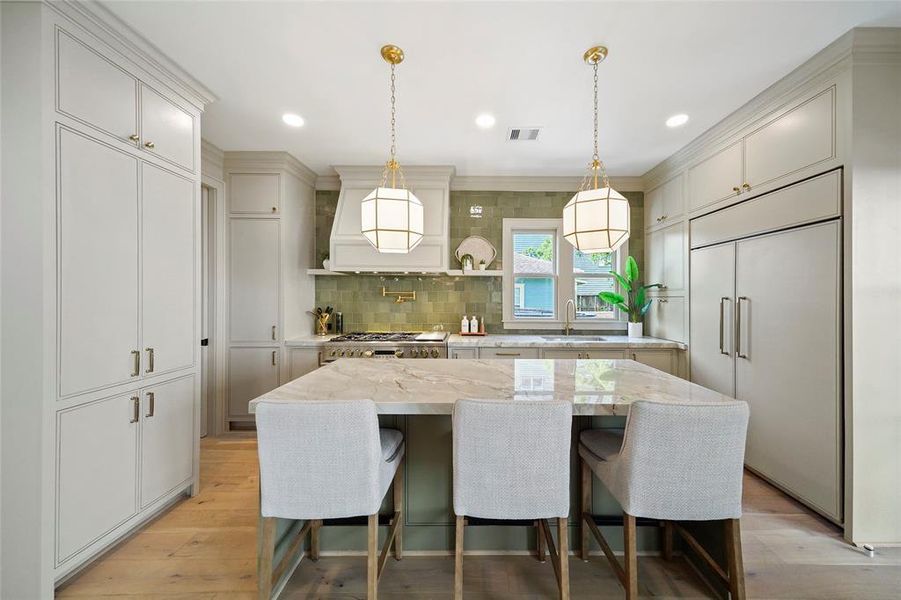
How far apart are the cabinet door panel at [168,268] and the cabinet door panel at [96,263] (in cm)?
8

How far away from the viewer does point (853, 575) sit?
1.73 meters

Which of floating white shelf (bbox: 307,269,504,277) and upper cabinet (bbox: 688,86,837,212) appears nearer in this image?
upper cabinet (bbox: 688,86,837,212)

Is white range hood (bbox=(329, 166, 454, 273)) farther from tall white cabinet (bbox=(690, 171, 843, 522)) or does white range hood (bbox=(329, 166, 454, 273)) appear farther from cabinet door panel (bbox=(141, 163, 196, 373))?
tall white cabinet (bbox=(690, 171, 843, 522))

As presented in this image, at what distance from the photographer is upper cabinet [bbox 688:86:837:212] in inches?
81.7

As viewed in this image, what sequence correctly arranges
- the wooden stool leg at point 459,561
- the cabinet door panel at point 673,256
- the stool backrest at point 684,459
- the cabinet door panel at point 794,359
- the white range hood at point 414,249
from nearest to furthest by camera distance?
the stool backrest at point 684,459 → the wooden stool leg at point 459,561 → the cabinet door panel at point 794,359 → the cabinet door panel at point 673,256 → the white range hood at point 414,249

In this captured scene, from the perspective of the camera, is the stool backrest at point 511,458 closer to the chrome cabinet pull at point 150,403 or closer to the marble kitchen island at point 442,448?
the marble kitchen island at point 442,448

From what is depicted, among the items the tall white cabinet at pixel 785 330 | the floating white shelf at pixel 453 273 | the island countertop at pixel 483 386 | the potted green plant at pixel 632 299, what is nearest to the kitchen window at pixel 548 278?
the potted green plant at pixel 632 299

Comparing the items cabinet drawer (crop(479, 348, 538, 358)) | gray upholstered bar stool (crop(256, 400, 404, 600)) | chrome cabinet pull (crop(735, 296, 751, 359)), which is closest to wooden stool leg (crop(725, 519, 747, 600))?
gray upholstered bar stool (crop(256, 400, 404, 600))

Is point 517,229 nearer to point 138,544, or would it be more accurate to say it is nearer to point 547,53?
point 547,53

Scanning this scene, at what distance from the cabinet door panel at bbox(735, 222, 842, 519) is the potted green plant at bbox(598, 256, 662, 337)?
1173 mm

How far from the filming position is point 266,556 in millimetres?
1436

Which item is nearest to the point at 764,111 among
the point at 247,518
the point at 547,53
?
the point at 547,53

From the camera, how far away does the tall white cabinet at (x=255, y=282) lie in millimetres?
3545

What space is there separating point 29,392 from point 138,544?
1044mm
